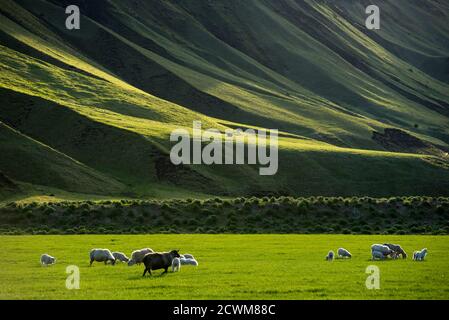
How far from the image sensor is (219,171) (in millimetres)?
119750

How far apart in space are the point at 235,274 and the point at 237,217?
35.2 metres

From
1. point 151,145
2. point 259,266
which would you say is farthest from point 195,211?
point 151,145

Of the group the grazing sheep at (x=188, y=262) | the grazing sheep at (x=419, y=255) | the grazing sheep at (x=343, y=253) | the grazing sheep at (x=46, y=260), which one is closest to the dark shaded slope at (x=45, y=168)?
the grazing sheep at (x=46, y=260)

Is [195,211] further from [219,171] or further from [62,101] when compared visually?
[62,101]

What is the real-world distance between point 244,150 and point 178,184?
22.1 metres

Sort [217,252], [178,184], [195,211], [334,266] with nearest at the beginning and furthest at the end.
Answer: [334,266] → [217,252] → [195,211] → [178,184]

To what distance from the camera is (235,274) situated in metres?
32.6

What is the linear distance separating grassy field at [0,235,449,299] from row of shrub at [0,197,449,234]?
1403 centimetres

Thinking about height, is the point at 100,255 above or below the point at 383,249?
below

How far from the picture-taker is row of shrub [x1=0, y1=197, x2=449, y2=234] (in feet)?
211

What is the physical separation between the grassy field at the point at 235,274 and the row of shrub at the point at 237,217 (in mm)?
14032

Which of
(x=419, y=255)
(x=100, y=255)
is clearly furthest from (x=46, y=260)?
(x=419, y=255)

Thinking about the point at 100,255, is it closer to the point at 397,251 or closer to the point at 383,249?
the point at 383,249
